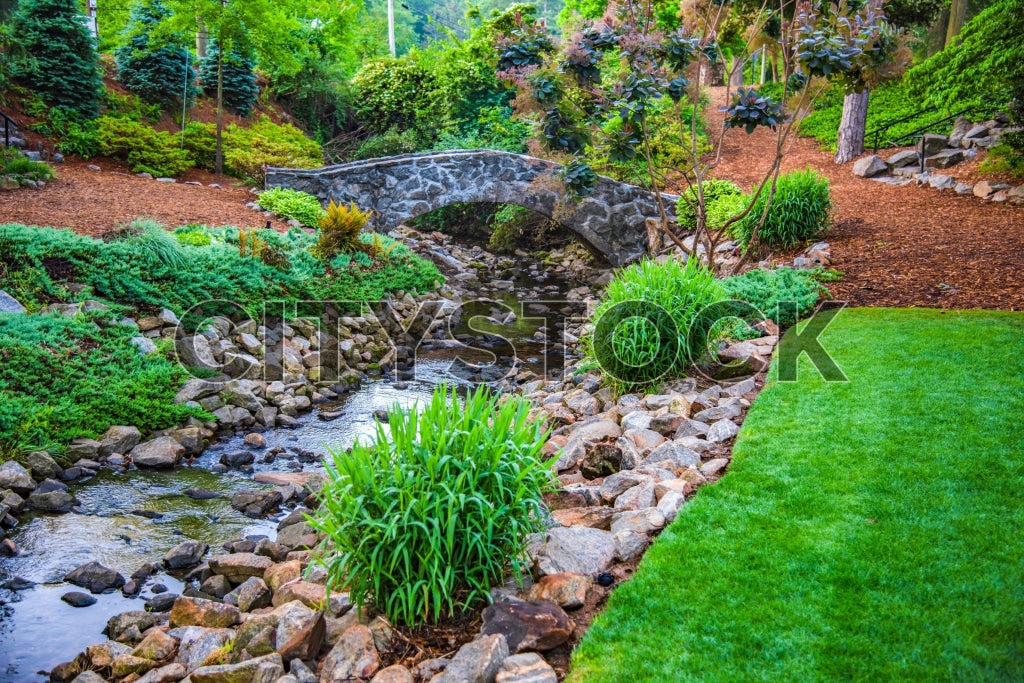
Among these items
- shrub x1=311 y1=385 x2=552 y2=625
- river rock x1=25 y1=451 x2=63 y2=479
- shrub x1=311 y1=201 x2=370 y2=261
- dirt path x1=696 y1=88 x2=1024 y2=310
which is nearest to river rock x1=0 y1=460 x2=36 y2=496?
river rock x1=25 y1=451 x2=63 y2=479

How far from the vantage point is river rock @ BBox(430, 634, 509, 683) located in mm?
2762

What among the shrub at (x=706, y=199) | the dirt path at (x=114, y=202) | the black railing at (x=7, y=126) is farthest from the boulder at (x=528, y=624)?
the black railing at (x=7, y=126)

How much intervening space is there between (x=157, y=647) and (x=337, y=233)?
7966mm

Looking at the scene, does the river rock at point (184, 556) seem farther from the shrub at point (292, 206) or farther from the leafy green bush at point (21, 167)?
the leafy green bush at point (21, 167)

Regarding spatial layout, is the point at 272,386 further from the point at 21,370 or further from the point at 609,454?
the point at 609,454

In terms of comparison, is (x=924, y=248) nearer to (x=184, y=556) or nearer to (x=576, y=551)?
(x=576, y=551)

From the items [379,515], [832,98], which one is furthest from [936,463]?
[832,98]

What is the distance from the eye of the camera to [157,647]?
141 inches

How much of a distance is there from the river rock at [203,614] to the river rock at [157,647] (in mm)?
189

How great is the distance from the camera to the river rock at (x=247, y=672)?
3035 millimetres

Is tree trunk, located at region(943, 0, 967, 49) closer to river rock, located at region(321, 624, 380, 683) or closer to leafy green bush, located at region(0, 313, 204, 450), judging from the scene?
leafy green bush, located at region(0, 313, 204, 450)

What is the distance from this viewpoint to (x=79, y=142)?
12562 mm

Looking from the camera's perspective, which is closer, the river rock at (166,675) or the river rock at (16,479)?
the river rock at (166,675)
